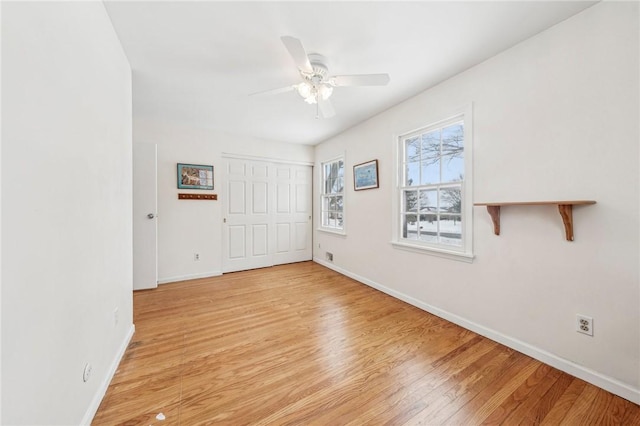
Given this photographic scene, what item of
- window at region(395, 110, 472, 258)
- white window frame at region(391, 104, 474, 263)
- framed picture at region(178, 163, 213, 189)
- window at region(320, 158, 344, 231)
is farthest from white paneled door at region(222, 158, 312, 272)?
white window frame at region(391, 104, 474, 263)

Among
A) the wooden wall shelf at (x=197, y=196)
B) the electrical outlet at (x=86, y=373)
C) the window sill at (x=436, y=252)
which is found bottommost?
the electrical outlet at (x=86, y=373)

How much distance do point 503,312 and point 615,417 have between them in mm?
744

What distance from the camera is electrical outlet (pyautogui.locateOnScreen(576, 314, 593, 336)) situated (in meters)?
1.56

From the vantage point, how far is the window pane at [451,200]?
2.37 meters

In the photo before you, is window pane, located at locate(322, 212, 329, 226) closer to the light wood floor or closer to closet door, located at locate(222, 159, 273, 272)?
closet door, located at locate(222, 159, 273, 272)

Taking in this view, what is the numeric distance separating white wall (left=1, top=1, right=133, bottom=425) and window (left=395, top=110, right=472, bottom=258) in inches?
109

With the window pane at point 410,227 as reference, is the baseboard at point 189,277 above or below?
below

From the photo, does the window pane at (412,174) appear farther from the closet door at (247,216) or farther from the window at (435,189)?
the closet door at (247,216)

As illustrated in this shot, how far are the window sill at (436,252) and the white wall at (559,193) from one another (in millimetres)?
72

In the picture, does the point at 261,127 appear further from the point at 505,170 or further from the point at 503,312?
the point at 503,312

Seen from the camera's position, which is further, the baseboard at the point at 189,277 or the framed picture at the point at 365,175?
the baseboard at the point at 189,277

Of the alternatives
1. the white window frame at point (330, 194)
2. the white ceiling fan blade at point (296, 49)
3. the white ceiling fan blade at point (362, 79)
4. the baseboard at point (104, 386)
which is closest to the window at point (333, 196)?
the white window frame at point (330, 194)

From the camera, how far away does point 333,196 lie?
4457mm

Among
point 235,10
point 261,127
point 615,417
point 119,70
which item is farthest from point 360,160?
point 615,417
